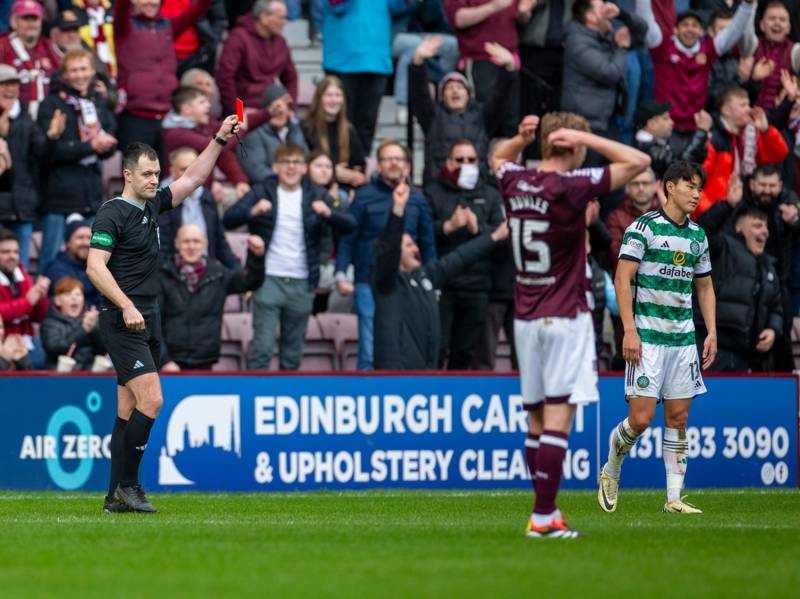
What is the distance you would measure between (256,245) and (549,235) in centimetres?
611

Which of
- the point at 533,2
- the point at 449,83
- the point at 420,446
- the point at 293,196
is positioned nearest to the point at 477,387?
the point at 420,446

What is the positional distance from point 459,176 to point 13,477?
5474 millimetres

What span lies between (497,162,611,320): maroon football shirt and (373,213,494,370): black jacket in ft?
20.0

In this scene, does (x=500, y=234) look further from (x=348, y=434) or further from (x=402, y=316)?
(x=348, y=434)

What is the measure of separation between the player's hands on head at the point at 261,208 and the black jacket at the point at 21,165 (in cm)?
205

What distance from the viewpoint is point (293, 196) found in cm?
1591

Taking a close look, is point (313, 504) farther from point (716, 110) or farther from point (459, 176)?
point (716, 110)

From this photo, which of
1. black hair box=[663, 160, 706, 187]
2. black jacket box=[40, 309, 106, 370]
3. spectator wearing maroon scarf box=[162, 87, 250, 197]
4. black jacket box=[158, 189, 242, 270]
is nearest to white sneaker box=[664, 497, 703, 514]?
black hair box=[663, 160, 706, 187]

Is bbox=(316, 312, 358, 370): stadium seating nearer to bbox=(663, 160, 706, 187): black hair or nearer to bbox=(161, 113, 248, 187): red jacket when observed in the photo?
bbox=(161, 113, 248, 187): red jacket

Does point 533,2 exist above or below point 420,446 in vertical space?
above

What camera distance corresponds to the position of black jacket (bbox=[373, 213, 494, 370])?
15492 millimetres

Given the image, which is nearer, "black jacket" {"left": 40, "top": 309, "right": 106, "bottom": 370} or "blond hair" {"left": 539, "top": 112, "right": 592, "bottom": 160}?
"blond hair" {"left": 539, "top": 112, "right": 592, "bottom": 160}

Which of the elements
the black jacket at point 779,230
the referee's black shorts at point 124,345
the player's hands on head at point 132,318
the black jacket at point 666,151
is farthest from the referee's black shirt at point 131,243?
the black jacket at point 666,151

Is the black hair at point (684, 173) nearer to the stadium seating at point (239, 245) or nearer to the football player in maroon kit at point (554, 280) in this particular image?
the football player in maroon kit at point (554, 280)
